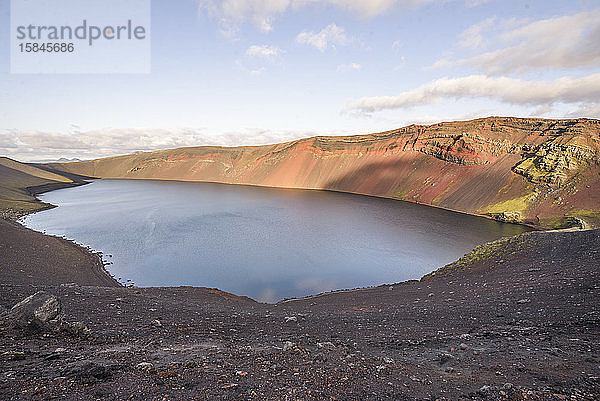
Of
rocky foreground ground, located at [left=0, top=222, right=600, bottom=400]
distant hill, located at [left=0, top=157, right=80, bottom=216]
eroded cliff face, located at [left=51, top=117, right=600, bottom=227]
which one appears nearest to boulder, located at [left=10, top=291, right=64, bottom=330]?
rocky foreground ground, located at [left=0, top=222, right=600, bottom=400]

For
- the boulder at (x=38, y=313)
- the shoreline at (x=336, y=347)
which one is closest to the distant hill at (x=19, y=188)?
the boulder at (x=38, y=313)

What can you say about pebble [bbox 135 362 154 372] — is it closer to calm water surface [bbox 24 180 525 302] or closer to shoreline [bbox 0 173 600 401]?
shoreline [bbox 0 173 600 401]

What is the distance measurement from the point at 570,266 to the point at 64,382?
17133mm

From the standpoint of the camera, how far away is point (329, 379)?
4.68m

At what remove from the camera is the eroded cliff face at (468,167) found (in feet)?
122

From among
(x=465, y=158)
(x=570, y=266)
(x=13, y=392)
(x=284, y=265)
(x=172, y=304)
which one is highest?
(x=465, y=158)

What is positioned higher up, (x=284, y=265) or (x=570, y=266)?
(x=570, y=266)

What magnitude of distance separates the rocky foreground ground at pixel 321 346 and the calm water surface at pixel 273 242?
333 inches

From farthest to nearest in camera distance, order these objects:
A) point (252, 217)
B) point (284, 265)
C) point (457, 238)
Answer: point (252, 217) < point (457, 238) < point (284, 265)

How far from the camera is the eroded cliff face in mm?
37125

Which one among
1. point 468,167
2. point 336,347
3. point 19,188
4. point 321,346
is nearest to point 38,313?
point 321,346

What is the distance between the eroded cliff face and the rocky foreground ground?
2971cm

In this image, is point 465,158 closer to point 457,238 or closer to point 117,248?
point 457,238

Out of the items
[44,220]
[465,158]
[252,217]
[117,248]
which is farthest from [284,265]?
[465,158]
